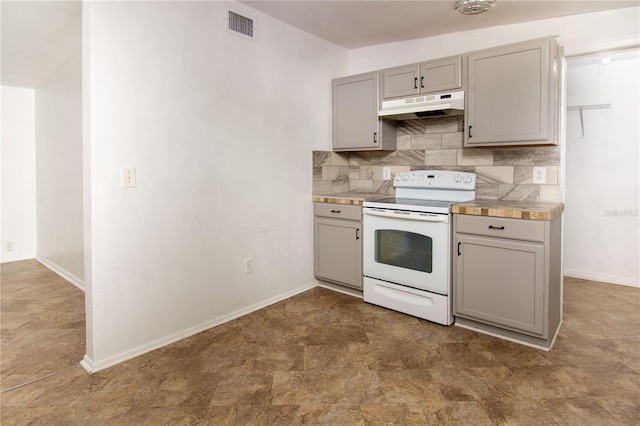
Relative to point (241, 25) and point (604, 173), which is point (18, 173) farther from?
point (604, 173)

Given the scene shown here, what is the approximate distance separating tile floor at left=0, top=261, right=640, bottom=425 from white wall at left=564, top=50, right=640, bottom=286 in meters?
1.03

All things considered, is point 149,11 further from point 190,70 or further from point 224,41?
point 224,41

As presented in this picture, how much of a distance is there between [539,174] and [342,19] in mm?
2016

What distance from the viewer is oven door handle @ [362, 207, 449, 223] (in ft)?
8.91

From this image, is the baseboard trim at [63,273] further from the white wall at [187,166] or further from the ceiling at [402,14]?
the ceiling at [402,14]

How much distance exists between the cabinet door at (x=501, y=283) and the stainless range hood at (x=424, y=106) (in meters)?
1.03

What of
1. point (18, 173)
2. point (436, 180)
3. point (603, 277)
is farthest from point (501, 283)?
point (18, 173)

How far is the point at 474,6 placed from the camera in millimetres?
2734

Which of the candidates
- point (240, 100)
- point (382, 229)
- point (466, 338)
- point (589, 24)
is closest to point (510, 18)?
point (589, 24)

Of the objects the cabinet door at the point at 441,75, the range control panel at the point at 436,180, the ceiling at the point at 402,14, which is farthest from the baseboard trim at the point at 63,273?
the cabinet door at the point at 441,75

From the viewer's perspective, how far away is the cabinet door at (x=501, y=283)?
2404 millimetres

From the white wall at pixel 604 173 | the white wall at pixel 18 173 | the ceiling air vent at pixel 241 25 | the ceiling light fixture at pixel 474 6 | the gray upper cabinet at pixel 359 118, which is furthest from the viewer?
the white wall at pixel 18 173

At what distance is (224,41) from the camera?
9.20 feet

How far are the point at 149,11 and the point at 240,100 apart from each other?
32.5 inches
